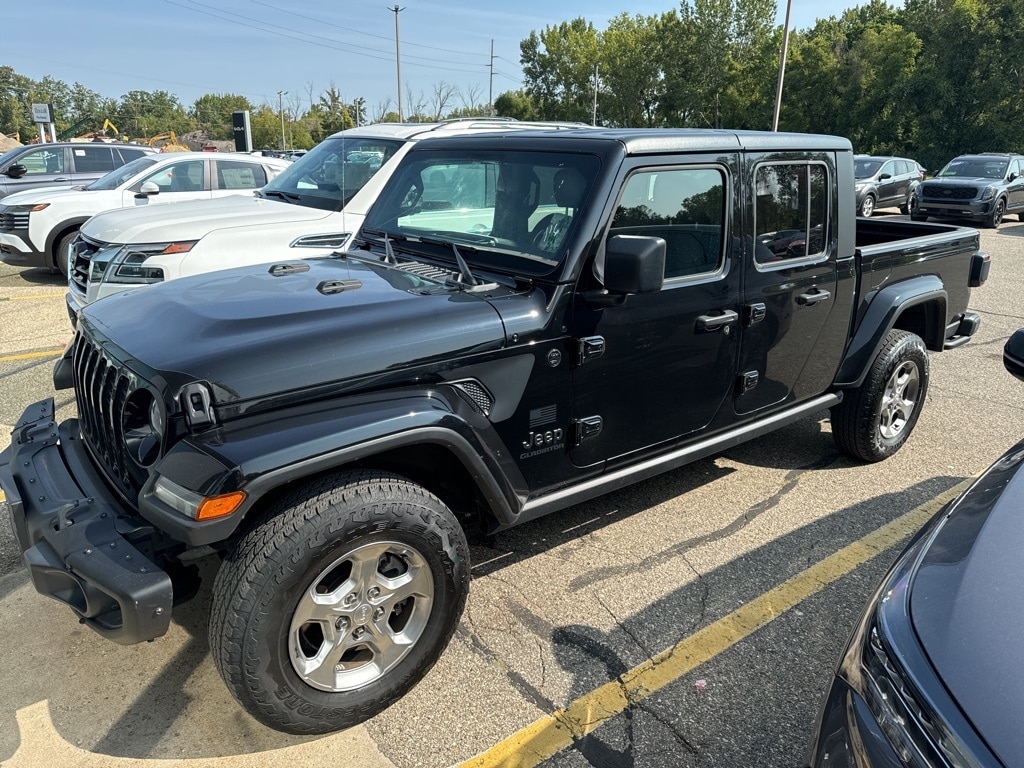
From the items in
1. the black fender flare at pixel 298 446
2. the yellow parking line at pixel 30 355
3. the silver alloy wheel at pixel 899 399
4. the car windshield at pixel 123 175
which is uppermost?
the car windshield at pixel 123 175

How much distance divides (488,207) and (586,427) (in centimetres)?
110

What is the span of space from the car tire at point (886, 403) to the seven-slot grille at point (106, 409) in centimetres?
379

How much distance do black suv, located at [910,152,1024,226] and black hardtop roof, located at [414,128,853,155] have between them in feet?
56.5

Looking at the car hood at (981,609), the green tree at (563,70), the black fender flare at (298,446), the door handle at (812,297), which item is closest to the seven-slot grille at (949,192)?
the door handle at (812,297)

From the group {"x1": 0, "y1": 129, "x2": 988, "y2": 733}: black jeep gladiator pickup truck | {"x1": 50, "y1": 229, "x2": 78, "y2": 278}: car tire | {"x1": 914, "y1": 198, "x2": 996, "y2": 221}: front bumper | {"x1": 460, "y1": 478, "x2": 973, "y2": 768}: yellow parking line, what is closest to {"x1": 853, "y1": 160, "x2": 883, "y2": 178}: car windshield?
{"x1": 914, "y1": 198, "x2": 996, "y2": 221}: front bumper

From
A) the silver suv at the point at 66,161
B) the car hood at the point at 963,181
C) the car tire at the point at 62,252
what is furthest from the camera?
the car hood at the point at 963,181

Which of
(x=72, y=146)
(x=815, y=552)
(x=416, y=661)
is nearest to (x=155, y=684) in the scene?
(x=416, y=661)

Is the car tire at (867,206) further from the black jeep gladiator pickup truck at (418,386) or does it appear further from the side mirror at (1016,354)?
the side mirror at (1016,354)

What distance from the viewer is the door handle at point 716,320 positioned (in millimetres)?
3275

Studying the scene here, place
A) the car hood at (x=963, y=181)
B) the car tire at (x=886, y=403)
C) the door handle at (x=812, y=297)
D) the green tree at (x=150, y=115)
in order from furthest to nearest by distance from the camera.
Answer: the green tree at (x=150, y=115)
the car hood at (x=963, y=181)
the car tire at (x=886, y=403)
the door handle at (x=812, y=297)

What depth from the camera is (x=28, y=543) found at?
8.05 feet

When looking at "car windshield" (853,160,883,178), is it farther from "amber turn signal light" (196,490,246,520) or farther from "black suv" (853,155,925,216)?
"amber turn signal light" (196,490,246,520)

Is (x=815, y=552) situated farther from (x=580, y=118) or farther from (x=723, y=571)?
(x=580, y=118)

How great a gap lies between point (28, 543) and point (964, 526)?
114 inches
